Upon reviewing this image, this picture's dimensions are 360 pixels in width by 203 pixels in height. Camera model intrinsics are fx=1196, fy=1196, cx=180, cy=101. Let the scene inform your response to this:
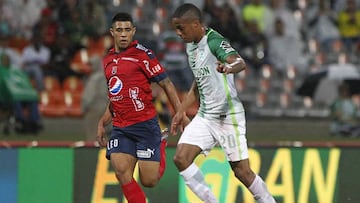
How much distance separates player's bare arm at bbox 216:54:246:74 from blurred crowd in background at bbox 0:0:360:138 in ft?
34.8

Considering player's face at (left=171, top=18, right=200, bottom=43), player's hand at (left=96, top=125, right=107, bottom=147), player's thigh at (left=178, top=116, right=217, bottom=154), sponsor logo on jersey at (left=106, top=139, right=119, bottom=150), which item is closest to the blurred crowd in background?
player's thigh at (left=178, top=116, right=217, bottom=154)

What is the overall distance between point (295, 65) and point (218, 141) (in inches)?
478

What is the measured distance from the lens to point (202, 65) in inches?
457

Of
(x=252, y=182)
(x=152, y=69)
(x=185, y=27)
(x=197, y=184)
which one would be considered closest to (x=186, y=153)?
(x=197, y=184)

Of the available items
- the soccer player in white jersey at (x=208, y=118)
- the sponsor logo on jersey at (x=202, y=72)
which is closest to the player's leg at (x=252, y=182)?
the soccer player in white jersey at (x=208, y=118)

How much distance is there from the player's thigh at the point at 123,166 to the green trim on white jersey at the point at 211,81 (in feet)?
3.47

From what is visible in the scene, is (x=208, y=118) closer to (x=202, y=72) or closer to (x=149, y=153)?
(x=202, y=72)

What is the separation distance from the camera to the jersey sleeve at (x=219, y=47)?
438 inches

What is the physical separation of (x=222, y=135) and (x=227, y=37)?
11471 mm

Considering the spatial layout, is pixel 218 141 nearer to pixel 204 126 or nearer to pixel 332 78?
pixel 204 126

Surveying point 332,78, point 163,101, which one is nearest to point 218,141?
point 163,101

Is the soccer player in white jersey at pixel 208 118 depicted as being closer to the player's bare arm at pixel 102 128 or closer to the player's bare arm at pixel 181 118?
the player's bare arm at pixel 181 118

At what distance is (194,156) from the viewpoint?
11.8 m

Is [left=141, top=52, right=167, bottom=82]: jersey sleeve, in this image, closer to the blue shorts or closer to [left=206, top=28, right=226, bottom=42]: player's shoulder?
the blue shorts
